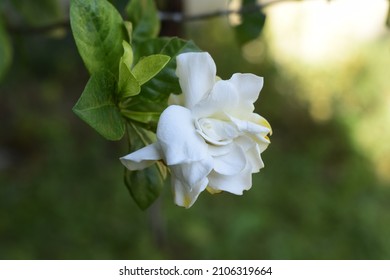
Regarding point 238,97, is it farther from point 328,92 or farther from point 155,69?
point 328,92

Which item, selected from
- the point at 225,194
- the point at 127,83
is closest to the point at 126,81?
the point at 127,83

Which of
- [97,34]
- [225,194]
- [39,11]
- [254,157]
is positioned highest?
[97,34]

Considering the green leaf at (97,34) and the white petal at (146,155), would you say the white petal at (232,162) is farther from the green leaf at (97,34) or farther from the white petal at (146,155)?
the green leaf at (97,34)

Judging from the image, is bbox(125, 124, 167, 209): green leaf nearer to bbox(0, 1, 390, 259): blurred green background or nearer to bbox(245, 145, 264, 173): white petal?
bbox(245, 145, 264, 173): white petal

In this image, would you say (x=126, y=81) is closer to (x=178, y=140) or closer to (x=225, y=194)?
(x=178, y=140)

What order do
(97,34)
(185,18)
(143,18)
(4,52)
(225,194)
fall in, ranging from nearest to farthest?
(97,34) < (143,18) < (4,52) < (185,18) < (225,194)

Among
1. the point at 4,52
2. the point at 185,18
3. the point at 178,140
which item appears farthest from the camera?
the point at 185,18

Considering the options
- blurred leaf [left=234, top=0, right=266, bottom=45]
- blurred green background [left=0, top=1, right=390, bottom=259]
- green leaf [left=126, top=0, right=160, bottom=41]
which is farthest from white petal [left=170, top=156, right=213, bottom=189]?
blurred green background [left=0, top=1, right=390, bottom=259]
